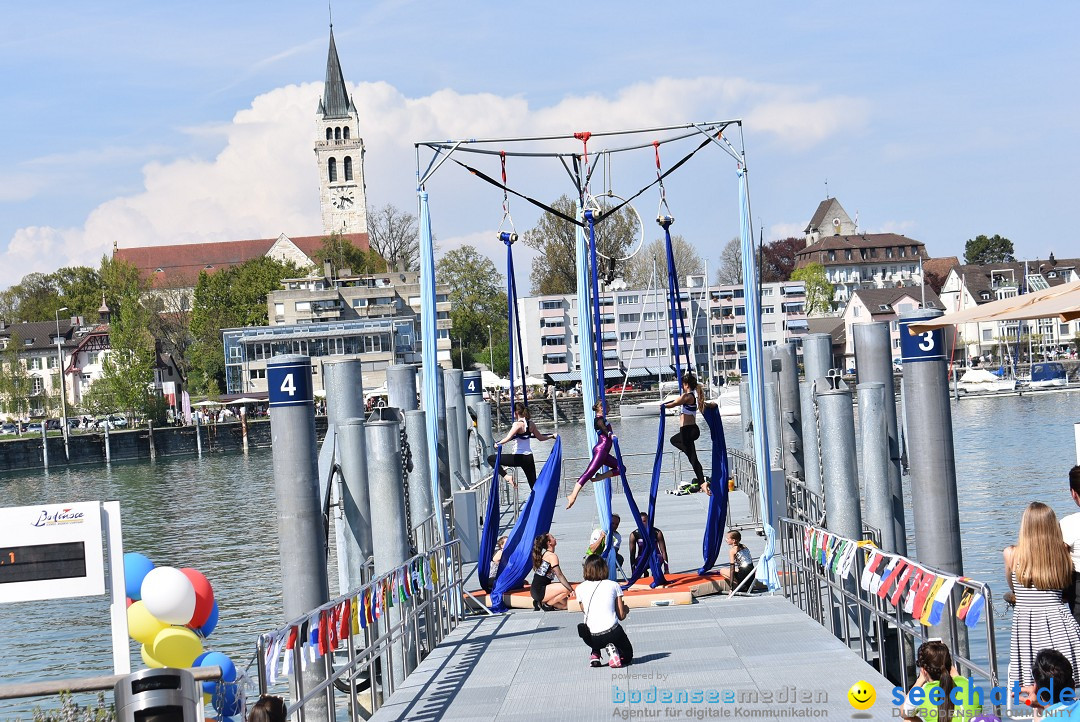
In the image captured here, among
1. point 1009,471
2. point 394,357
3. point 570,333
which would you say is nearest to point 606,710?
point 1009,471

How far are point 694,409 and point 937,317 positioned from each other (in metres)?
6.30

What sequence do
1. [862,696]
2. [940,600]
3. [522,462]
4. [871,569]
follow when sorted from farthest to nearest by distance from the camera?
1. [522,462]
2. [871,569]
3. [862,696]
4. [940,600]

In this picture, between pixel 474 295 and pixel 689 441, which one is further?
pixel 474 295

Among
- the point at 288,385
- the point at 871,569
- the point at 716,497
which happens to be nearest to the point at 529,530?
the point at 716,497

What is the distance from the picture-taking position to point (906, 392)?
1321 centimetres

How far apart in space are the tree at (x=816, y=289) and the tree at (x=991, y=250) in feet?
150

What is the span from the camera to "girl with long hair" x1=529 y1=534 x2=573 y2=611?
15.8 m

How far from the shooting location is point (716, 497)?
698 inches

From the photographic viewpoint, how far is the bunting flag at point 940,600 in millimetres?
9211

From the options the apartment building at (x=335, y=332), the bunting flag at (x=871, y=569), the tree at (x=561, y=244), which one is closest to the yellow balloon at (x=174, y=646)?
the bunting flag at (x=871, y=569)

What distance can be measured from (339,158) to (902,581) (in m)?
180

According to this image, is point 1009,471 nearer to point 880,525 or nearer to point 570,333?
point 880,525

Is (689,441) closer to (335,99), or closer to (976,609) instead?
(976,609)

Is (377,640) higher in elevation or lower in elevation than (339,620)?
lower
